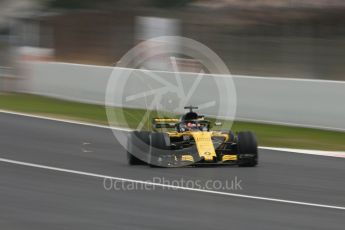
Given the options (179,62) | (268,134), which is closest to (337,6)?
(179,62)

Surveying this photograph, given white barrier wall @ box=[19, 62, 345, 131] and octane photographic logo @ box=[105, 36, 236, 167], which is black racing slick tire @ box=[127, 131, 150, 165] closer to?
octane photographic logo @ box=[105, 36, 236, 167]

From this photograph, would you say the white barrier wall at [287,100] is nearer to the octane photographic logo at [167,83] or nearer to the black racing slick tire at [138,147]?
the octane photographic logo at [167,83]

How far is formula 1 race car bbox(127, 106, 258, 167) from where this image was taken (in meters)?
10.8

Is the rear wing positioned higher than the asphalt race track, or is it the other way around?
the rear wing

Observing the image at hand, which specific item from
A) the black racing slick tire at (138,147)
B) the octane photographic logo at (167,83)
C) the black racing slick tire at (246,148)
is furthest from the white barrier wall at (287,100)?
the black racing slick tire at (138,147)

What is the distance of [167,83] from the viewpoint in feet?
63.1

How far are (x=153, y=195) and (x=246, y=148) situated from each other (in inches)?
92.5

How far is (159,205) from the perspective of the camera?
8.44 metres

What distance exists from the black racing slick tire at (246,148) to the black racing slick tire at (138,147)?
4.11 ft

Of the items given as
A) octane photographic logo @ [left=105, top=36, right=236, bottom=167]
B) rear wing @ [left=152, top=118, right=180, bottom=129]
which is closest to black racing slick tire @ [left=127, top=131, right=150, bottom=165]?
rear wing @ [left=152, top=118, right=180, bottom=129]

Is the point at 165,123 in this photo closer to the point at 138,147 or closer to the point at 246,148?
the point at 138,147

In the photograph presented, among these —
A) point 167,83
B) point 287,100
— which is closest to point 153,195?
point 287,100

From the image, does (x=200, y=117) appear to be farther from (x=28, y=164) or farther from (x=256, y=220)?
(x=256, y=220)

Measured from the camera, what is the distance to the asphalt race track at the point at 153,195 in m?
7.63
